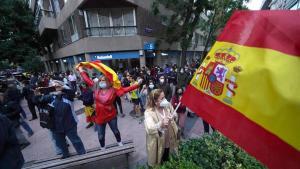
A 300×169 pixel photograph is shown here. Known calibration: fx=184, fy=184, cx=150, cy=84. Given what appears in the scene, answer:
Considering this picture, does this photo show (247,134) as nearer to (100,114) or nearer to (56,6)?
(100,114)

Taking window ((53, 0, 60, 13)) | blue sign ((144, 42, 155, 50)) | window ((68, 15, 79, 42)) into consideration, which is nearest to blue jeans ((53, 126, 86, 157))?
Answer: blue sign ((144, 42, 155, 50))

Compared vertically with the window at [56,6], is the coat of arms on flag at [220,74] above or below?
below

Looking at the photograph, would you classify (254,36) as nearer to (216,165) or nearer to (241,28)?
(241,28)

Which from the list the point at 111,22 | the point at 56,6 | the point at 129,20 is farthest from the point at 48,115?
the point at 56,6

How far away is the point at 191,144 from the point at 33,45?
3350 cm

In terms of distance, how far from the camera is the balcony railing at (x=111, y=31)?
49.8 ft

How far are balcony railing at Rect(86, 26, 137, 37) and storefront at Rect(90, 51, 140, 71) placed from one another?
1.59 metres

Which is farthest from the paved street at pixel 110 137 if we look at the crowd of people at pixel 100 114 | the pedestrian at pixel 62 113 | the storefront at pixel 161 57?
the storefront at pixel 161 57

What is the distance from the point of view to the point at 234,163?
103 inches

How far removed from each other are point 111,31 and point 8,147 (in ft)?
46.9

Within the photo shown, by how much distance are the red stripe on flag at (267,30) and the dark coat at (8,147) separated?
2.86 metres

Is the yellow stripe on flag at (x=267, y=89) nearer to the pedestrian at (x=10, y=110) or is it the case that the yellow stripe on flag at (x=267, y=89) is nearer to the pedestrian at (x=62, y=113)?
the pedestrian at (x=62, y=113)

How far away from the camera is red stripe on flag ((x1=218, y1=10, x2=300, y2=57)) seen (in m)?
1.32

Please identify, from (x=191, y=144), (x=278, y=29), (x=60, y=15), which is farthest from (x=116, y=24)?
(x=278, y=29)
